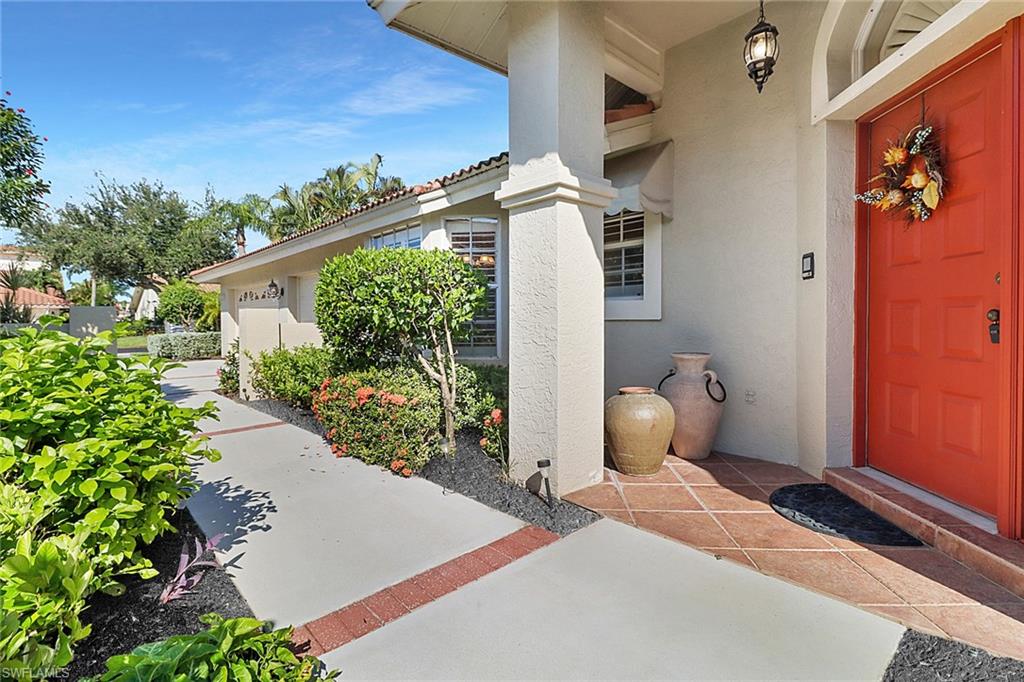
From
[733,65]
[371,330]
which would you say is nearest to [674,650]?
[371,330]

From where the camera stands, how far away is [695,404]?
5.30m

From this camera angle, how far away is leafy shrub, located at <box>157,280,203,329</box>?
26.1 meters

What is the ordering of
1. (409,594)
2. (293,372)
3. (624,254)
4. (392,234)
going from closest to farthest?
(409,594) < (624,254) < (293,372) < (392,234)

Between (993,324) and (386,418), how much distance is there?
5327 millimetres

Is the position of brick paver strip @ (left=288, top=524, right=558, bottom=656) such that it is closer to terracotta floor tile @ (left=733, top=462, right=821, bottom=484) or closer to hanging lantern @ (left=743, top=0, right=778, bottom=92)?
terracotta floor tile @ (left=733, top=462, right=821, bottom=484)

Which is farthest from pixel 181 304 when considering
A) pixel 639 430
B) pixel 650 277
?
pixel 639 430

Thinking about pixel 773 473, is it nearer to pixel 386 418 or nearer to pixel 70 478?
pixel 386 418

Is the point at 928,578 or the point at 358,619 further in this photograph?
the point at 928,578

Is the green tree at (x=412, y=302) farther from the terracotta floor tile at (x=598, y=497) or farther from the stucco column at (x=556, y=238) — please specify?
the terracotta floor tile at (x=598, y=497)

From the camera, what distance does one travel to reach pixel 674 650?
2396 mm

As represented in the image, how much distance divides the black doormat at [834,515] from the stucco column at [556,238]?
65.6 inches

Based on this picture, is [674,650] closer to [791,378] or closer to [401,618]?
[401,618]

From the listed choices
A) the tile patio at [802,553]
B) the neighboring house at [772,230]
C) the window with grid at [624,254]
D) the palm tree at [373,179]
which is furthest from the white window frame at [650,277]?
the palm tree at [373,179]

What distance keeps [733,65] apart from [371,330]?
542 cm
